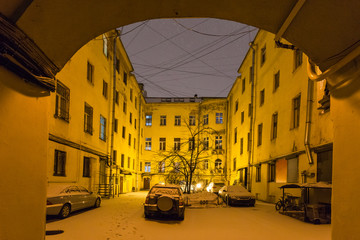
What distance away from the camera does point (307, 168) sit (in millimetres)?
15133

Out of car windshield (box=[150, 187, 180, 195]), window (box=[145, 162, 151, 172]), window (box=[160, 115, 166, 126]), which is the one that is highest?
window (box=[160, 115, 166, 126])

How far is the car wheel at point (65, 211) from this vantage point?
1191 cm

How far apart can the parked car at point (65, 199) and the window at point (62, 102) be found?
4.03 metres

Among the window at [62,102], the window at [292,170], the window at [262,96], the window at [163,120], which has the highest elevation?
the window at [262,96]

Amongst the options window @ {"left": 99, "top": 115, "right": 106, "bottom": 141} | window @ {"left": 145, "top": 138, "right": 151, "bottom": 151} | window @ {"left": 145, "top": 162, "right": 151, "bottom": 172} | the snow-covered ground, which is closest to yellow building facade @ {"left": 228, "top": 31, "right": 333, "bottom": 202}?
the snow-covered ground

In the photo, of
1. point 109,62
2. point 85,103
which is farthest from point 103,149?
point 109,62

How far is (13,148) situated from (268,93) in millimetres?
21368

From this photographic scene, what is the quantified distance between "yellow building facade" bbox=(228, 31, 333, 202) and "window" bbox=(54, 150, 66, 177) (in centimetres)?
1277

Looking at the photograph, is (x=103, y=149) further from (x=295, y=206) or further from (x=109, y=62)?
(x=295, y=206)

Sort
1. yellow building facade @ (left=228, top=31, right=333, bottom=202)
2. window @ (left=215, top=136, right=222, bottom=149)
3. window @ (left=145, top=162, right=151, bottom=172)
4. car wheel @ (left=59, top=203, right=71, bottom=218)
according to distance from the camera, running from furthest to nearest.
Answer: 1. window @ (left=145, top=162, right=151, bottom=172)
2. window @ (left=215, top=136, right=222, bottom=149)
3. yellow building facade @ (left=228, top=31, right=333, bottom=202)
4. car wheel @ (left=59, top=203, right=71, bottom=218)

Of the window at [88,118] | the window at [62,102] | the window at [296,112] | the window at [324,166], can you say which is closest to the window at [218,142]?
the window at [296,112]

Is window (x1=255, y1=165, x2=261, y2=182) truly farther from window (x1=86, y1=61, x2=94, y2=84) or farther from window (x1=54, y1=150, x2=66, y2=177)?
window (x1=54, y1=150, x2=66, y2=177)

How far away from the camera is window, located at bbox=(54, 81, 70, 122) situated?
14.9 meters

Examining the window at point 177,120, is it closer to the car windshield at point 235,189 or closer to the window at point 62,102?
the car windshield at point 235,189
